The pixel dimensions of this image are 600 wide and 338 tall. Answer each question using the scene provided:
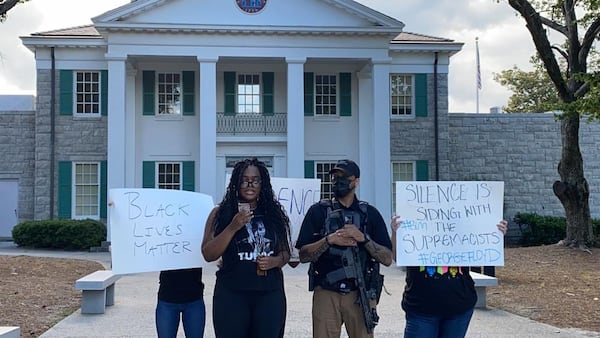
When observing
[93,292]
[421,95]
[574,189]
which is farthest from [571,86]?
[93,292]

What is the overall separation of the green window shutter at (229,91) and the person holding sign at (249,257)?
18.1 m

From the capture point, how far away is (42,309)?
8875 millimetres

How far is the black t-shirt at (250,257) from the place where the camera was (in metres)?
4.07

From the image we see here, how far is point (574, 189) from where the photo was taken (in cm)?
1708

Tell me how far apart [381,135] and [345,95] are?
265 cm

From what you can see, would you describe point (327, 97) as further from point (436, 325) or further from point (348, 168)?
point (436, 325)

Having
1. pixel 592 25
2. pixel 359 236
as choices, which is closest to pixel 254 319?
pixel 359 236

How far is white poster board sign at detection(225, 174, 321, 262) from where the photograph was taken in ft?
16.8

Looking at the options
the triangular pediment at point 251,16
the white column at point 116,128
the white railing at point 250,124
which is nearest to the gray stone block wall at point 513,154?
the triangular pediment at point 251,16

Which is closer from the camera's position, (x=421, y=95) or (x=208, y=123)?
(x=208, y=123)

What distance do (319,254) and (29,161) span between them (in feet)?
67.5

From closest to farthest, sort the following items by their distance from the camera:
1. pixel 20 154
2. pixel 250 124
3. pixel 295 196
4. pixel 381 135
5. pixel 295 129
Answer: pixel 295 196 → pixel 295 129 → pixel 381 135 → pixel 250 124 → pixel 20 154

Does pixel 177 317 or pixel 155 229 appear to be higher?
pixel 155 229

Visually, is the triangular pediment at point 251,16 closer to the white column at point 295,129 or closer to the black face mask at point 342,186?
the white column at point 295,129
